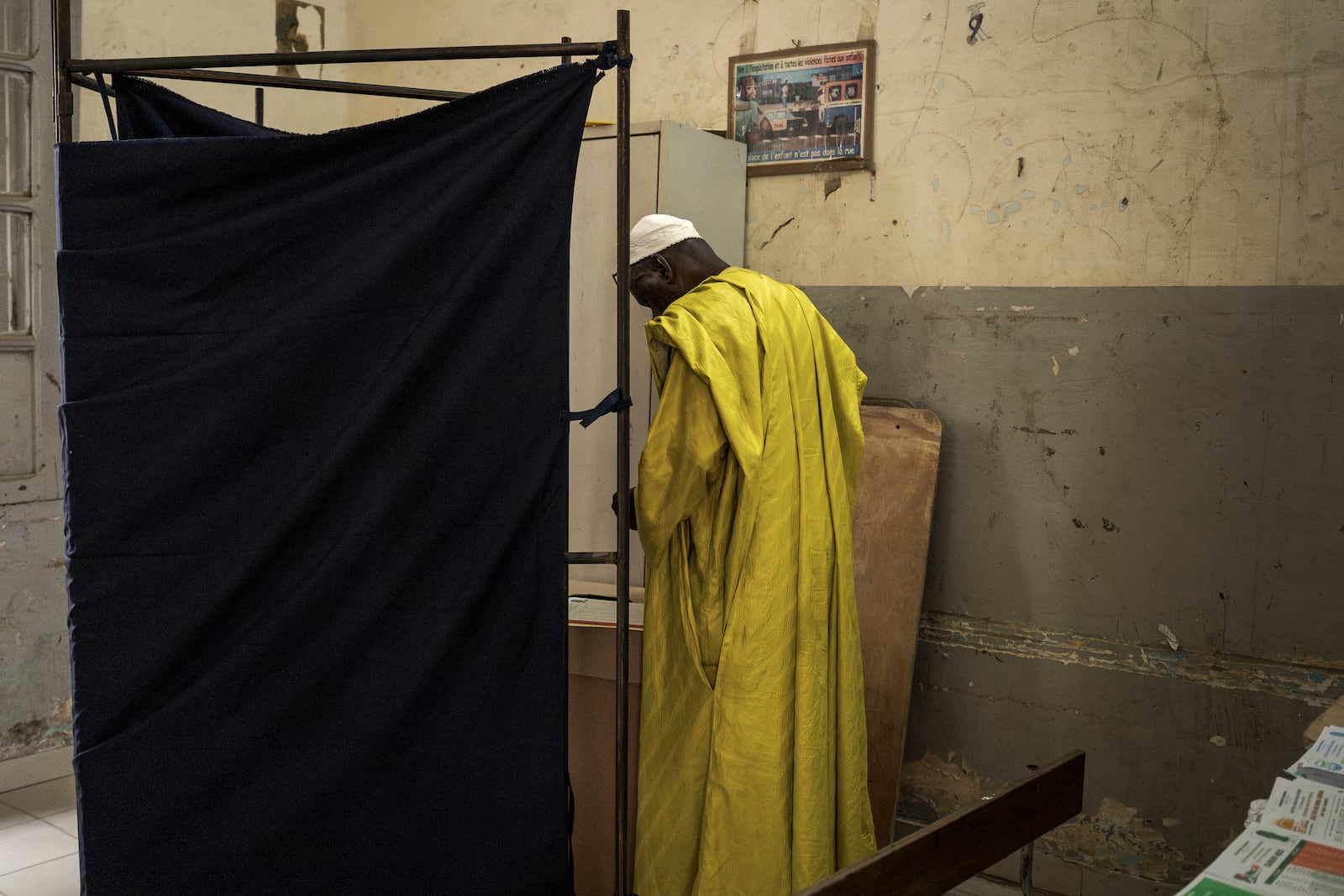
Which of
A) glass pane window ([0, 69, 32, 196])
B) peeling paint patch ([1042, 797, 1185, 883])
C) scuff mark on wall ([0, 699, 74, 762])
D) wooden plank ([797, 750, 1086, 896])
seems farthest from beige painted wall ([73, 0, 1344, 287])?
scuff mark on wall ([0, 699, 74, 762])

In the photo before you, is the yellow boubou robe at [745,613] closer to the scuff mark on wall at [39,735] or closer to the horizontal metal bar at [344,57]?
the horizontal metal bar at [344,57]

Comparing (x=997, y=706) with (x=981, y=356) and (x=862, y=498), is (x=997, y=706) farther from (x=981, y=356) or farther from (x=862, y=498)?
(x=981, y=356)

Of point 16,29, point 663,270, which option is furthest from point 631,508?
point 16,29

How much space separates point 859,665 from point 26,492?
254 cm

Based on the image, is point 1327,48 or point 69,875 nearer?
point 1327,48

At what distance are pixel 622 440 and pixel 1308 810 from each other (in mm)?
1127

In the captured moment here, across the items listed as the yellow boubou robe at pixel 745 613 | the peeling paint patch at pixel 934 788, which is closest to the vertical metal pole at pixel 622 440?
the yellow boubou robe at pixel 745 613

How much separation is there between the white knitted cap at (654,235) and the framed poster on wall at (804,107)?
77 centimetres

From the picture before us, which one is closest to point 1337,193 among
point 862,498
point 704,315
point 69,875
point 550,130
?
point 862,498

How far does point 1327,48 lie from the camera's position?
2.40 meters

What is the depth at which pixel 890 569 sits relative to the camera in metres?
2.81

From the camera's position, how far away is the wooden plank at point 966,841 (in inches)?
51.8

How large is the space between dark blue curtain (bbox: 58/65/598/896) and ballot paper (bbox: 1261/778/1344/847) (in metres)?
1.10

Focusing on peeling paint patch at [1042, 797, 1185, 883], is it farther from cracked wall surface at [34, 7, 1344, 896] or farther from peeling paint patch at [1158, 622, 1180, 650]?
peeling paint patch at [1158, 622, 1180, 650]
